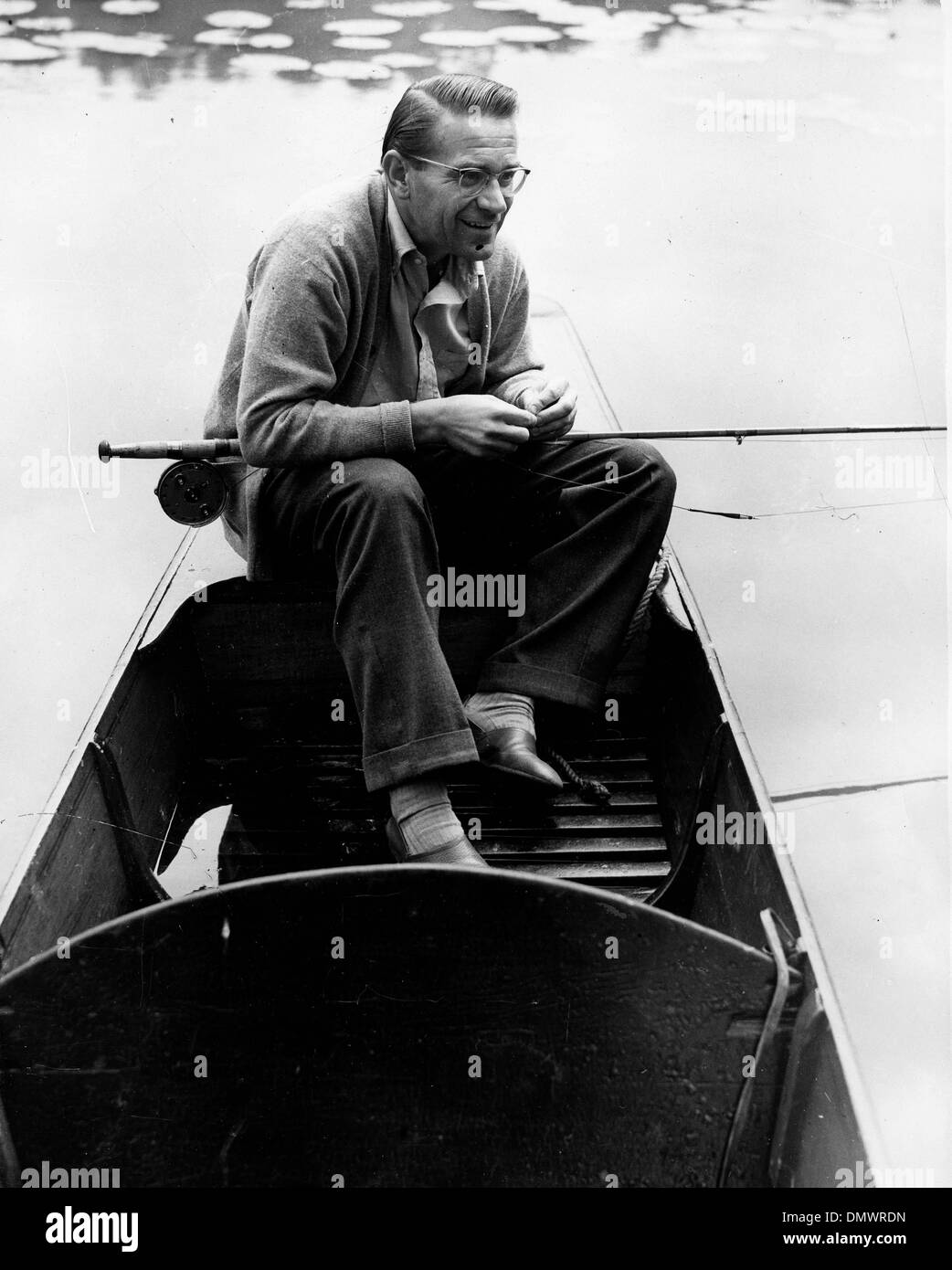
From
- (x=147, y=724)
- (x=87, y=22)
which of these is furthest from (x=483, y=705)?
(x=87, y=22)

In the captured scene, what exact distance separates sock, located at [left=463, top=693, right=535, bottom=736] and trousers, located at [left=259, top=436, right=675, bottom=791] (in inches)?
0.8

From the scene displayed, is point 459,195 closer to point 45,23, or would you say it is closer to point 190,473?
point 190,473

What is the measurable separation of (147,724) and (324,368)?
623 mm

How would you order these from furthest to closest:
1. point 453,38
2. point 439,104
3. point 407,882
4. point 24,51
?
point 453,38 → point 24,51 → point 439,104 → point 407,882

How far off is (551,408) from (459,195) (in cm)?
35

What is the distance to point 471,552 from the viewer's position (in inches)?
79.1

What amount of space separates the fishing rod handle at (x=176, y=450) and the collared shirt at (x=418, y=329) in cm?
21

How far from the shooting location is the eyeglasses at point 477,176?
1.72 meters

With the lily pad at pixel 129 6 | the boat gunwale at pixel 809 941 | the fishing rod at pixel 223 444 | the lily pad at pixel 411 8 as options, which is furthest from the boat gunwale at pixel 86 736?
the lily pad at pixel 411 8

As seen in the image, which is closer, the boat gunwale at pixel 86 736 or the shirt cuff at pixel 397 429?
the boat gunwale at pixel 86 736

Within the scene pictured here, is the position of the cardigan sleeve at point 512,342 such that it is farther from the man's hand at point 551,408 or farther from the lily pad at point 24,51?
the lily pad at point 24,51

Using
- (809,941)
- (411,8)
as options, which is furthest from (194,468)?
(411,8)
